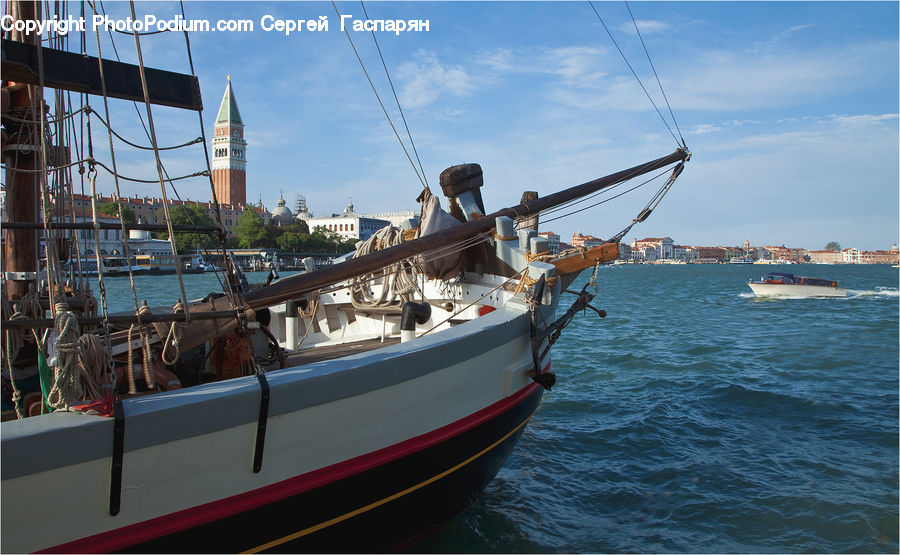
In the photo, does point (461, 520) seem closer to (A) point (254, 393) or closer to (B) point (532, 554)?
(B) point (532, 554)

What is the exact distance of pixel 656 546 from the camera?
5.53 meters

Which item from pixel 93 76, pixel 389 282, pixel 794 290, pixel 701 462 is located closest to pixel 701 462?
pixel 701 462

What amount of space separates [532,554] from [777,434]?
16.1 ft

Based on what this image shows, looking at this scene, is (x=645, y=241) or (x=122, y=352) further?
(x=645, y=241)

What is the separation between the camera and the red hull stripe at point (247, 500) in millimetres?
2914

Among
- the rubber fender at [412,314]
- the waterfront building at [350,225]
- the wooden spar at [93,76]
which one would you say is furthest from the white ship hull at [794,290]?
the waterfront building at [350,225]

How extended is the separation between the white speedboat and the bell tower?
96342 millimetres

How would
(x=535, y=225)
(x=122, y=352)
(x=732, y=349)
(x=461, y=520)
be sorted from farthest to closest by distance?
1. (x=732, y=349)
2. (x=535, y=225)
3. (x=461, y=520)
4. (x=122, y=352)

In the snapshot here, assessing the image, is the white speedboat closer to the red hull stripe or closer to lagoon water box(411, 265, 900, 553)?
lagoon water box(411, 265, 900, 553)

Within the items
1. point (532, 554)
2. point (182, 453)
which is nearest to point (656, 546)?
point (532, 554)

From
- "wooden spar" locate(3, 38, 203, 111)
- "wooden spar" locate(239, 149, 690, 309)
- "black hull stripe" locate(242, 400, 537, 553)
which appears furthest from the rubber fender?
"wooden spar" locate(3, 38, 203, 111)

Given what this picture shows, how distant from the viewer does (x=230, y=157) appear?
119 m

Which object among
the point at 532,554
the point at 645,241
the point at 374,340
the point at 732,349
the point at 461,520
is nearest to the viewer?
the point at 532,554

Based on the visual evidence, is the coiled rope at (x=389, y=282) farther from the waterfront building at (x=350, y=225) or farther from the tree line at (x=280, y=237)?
the waterfront building at (x=350, y=225)
